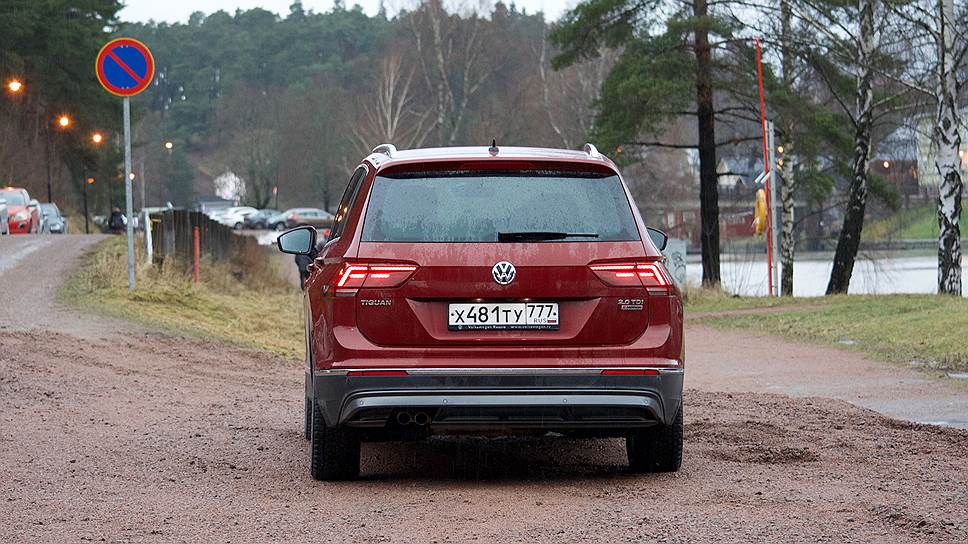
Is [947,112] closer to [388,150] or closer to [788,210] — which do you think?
[788,210]

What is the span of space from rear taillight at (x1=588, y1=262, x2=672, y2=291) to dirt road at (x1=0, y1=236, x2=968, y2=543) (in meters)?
0.94

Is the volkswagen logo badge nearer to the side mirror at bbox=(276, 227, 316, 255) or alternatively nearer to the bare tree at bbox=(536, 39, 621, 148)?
the side mirror at bbox=(276, 227, 316, 255)

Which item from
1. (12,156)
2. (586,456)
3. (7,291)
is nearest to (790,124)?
(7,291)

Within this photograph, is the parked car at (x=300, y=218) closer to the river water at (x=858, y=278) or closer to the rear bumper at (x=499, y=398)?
the river water at (x=858, y=278)

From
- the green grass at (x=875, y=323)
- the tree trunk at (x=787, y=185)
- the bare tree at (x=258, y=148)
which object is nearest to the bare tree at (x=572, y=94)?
the tree trunk at (x=787, y=185)

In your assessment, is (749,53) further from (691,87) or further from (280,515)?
(280,515)

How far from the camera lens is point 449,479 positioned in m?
7.64

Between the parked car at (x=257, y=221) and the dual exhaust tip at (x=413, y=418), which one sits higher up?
the parked car at (x=257, y=221)

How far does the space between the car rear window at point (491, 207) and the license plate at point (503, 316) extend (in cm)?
31

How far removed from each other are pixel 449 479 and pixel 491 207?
144 cm

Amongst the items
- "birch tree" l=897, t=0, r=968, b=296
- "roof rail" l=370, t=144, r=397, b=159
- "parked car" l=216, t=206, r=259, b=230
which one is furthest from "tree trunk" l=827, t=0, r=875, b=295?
"parked car" l=216, t=206, r=259, b=230

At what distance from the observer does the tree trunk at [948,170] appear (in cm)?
2656

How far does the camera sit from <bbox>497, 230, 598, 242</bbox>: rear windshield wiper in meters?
6.97

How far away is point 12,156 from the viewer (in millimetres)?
72438
